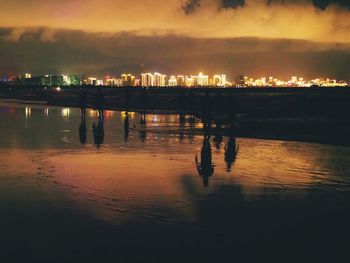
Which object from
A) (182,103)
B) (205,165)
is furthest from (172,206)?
(182,103)

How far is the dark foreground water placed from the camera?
983cm

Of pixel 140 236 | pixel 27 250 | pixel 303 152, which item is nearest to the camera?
pixel 27 250

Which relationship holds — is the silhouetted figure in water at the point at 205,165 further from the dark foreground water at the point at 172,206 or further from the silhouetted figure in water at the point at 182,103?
the silhouetted figure in water at the point at 182,103

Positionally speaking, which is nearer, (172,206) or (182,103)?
(172,206)

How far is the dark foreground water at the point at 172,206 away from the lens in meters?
9.83

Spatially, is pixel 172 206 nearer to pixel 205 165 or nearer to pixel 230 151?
pixel 205 165

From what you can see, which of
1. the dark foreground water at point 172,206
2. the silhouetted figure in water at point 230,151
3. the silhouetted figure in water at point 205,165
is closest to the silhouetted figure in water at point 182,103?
the silhouetted figure in water at point 230,151

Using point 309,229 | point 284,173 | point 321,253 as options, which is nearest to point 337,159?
point 284,173

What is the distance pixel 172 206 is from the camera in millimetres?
13062

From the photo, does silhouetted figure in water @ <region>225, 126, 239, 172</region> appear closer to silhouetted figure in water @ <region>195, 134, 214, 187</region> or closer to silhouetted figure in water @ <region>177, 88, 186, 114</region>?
silhouetted figure in water @ <region>195, 134, 214, 187</region>

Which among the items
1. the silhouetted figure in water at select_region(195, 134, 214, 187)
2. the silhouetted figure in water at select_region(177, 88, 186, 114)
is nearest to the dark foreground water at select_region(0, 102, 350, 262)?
the silhouetted figure in water at select_region(195, 134, 214, 187)

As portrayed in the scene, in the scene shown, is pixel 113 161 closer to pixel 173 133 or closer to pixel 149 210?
pixel 149 210

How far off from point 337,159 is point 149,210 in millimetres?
13288

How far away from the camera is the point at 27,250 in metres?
9.66
